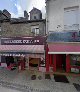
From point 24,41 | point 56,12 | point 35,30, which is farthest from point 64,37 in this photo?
point 35,30

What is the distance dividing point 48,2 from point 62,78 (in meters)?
9.44

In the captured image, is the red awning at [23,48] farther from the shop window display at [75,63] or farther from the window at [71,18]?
the shop window display at [75,63]

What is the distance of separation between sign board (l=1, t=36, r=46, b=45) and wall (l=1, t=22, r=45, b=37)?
2.28 meters

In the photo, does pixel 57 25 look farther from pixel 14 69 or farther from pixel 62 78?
pixel 14 69

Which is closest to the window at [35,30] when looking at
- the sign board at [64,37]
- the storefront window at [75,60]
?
the sign board at [64,37]

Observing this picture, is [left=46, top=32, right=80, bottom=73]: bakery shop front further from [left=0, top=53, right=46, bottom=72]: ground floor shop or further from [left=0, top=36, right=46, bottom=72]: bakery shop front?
[left=0, top=53, right=46, bottom=72]: ground floor shop

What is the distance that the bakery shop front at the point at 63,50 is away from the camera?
49.9 ft

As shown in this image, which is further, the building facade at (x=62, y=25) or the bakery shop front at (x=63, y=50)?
the building facade at (x=62, y=25)

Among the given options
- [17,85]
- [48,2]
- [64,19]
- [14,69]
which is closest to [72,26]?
[64,19]

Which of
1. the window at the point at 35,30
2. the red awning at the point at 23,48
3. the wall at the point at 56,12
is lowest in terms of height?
the red awning at the point at 23,48

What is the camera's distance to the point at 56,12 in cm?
1767

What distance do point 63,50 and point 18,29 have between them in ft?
33.3

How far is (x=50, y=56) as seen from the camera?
2020cm

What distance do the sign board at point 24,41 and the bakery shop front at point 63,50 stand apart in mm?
2182
